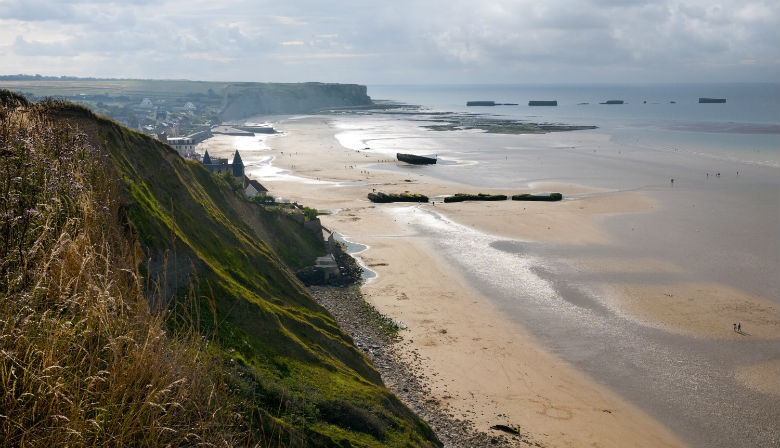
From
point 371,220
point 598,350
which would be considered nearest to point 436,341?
point 598,350

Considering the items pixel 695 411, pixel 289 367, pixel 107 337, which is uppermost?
pixel 107 337

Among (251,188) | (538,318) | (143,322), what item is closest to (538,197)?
(251,188)

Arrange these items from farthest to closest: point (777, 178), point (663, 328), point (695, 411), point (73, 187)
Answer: point (777, 178)
point (663, 328)
point (695, 411)
point (73, 187)

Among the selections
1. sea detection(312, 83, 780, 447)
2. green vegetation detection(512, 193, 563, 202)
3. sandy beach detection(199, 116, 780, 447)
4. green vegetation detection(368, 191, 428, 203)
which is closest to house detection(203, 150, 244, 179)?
sandy beach detection(199, 116, 780, 447)

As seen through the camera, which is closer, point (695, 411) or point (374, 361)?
point (695, 411)

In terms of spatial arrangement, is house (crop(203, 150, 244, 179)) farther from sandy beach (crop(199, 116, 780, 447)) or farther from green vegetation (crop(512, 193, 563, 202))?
green vegetation (crop(512, 193, 563, 202))

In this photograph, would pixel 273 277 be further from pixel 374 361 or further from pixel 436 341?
pixel 436 341
